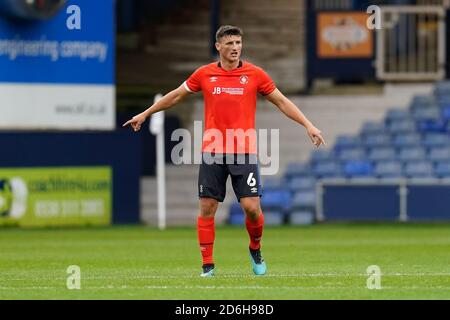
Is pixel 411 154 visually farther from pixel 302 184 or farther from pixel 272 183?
pixel 272 183

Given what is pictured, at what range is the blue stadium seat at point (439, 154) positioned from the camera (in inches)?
1128

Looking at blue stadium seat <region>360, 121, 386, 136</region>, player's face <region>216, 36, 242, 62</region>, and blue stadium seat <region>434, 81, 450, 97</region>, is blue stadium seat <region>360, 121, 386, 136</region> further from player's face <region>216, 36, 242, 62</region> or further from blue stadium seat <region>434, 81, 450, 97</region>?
player's face <region>216, 36, 242, 62</region>

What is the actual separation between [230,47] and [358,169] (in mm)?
15591

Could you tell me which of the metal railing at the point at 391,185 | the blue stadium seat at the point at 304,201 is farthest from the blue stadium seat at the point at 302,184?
the metal railing at the point at 391,185

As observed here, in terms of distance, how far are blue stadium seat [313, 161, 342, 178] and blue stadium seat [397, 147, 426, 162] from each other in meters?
1.21

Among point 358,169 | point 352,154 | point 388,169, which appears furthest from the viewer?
point 352,154

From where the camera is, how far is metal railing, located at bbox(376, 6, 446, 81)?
31.5 metres

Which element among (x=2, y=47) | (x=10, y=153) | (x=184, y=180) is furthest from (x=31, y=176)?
(x=184, y=180)

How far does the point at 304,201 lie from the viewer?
28297 millimetres

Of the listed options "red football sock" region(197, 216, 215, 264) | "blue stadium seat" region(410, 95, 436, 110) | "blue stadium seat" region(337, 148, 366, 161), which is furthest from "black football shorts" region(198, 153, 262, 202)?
"blue stadium seat" region(410, 95, 436, 110)

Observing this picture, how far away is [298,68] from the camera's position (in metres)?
33.0

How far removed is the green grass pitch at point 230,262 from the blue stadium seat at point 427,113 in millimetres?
3102

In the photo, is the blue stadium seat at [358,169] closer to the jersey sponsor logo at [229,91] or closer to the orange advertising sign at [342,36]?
the orange advertising sign at [342,36]

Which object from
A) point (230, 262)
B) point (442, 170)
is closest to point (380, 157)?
point (442, 170)
